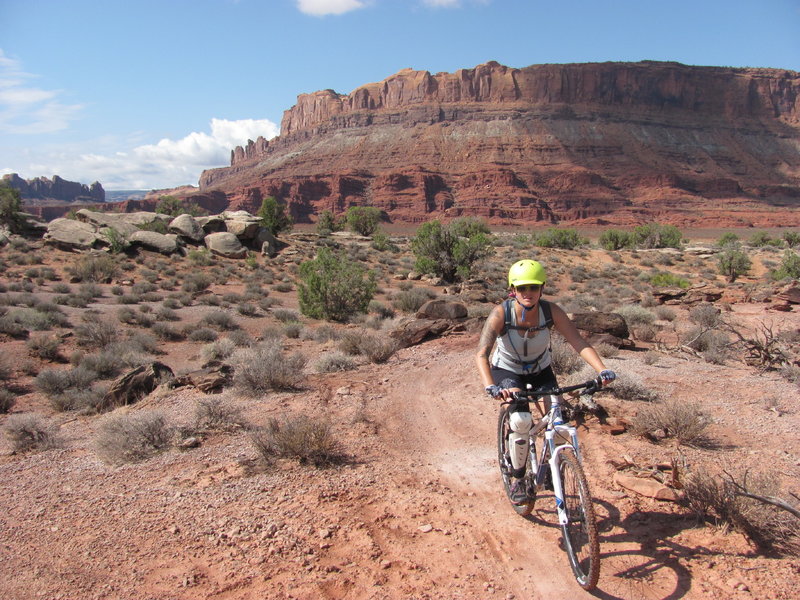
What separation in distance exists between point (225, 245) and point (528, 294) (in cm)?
3034

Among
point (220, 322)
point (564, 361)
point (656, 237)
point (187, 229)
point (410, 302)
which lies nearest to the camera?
point (564, 361)

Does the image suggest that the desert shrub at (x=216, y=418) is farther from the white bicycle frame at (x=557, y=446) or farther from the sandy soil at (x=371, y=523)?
the white bicycle frame at (x=557, y=446)

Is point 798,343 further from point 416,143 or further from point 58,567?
point 416,143

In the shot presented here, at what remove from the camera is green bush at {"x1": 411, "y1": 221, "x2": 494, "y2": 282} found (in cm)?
2309

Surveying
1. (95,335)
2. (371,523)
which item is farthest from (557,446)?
(95,335)

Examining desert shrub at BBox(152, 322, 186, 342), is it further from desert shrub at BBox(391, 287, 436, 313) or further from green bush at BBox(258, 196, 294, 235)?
green bush at BBox(258, 196, 294, 235)

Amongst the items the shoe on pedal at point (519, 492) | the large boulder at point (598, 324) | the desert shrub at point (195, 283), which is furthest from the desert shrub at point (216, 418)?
the desert shrub at point (195, 283)

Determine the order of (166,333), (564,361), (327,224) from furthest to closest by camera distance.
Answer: (327,224) → (166,333) → (564,361)

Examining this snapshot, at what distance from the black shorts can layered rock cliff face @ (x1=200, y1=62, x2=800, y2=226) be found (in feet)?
326

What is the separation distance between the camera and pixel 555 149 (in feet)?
385

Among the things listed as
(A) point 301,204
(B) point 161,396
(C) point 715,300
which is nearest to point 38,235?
(B) point 161,396

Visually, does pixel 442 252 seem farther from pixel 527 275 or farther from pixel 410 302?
pixel 527 275

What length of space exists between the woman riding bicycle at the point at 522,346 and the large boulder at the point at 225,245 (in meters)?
29.4

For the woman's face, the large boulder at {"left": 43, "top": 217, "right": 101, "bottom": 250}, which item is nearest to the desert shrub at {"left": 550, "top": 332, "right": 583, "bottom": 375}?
the woman's face
